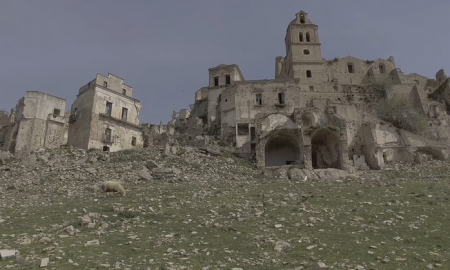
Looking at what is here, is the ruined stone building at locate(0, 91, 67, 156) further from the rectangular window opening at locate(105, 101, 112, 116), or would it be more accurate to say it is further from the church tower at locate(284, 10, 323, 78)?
the church tower at locate(284, 10, 323, 78)

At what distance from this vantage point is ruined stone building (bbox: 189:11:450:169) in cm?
3534

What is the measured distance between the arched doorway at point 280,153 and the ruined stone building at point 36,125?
68.2ft

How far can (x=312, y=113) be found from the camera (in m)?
39.0

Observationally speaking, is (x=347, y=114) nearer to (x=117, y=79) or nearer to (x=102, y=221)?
(x=117, y=79)

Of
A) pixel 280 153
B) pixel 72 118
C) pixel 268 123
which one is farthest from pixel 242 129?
pixel 72 118

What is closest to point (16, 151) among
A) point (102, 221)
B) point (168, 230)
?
point (102, 221)

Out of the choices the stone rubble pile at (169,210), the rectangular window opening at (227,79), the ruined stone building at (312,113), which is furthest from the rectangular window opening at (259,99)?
the stone rubble pile at (169,210)

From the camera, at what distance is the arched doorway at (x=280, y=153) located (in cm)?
3700

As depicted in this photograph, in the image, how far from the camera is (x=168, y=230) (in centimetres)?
1255

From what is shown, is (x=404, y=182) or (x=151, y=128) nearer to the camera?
(x=404, y=182)

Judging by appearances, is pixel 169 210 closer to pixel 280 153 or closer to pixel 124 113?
pixel 280 153

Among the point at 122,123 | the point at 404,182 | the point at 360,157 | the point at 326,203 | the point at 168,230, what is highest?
the point at 122,123

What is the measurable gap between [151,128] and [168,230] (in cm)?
3501

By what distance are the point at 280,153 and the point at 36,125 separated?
2408cm
